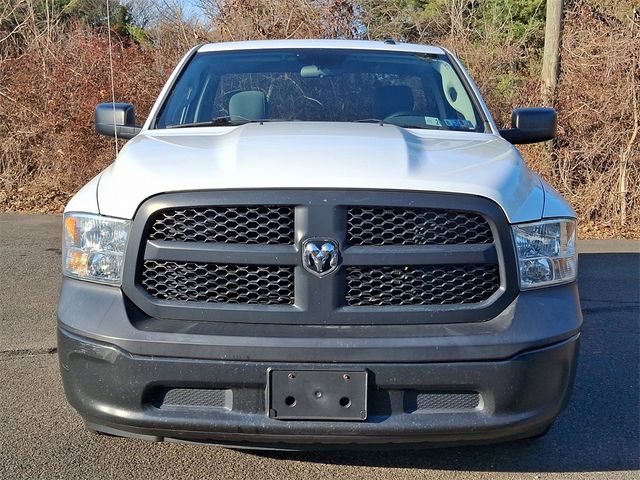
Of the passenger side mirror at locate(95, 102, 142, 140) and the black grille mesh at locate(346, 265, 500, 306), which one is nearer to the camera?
the black grille mesh at locate(346, 265, 500, 306)

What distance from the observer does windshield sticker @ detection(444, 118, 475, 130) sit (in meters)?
4.26

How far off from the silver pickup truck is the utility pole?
7.58 meters

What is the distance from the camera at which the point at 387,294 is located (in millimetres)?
2922

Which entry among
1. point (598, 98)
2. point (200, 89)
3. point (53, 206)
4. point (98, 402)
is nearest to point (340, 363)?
point (98, 402)

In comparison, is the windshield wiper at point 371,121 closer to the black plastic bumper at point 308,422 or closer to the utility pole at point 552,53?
the black plastic bumper at point 308,422

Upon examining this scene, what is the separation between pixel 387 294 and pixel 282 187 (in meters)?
0.55

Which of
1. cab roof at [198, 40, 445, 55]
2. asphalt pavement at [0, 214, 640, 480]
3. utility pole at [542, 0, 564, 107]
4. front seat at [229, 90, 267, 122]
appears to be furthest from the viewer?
utility pole at [542, 0, 564, 107]

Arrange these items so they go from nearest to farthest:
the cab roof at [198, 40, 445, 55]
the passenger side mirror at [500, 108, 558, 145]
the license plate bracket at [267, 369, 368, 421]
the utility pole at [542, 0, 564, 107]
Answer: the license plate bracket at [267, 369, 368, 421], the passenger side mirror at [500, 108, 558, 145], the cab roof at [198, 40, 445, 55], the utility pole at [542, 0, 564, 107]

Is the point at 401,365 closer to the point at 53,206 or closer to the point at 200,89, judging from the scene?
the point at 200,89

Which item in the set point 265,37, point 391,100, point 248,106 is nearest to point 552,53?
point 265,37

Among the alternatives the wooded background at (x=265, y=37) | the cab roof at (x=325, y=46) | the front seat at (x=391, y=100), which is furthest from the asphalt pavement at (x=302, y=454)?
the wooded background at (x=265, y=37)

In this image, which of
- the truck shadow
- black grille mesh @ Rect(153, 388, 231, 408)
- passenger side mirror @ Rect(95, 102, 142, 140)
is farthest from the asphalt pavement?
passenger side mirror @ Rect(95, 102, 142, 140)

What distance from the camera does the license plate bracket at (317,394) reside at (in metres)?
2.76

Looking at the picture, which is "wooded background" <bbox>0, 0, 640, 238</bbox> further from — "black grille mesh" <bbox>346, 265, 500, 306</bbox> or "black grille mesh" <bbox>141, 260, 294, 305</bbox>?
"black grille mesh" <bbox>141, 260, 294, 305</bbox>
